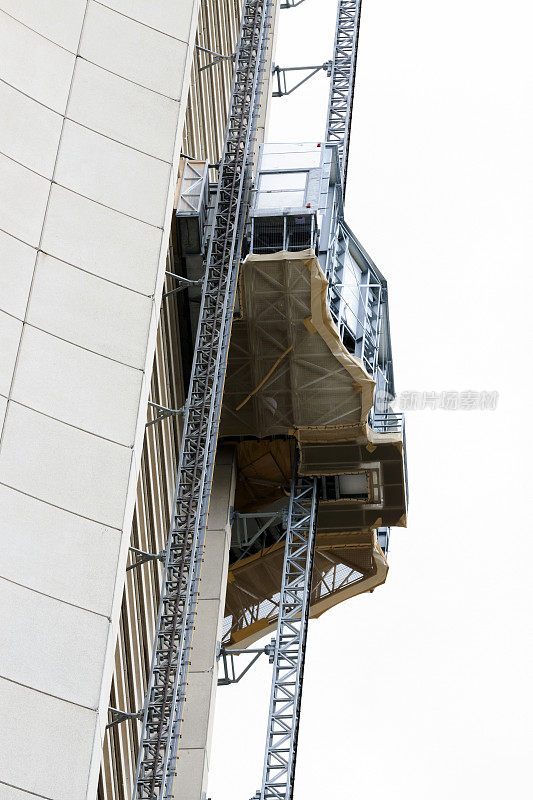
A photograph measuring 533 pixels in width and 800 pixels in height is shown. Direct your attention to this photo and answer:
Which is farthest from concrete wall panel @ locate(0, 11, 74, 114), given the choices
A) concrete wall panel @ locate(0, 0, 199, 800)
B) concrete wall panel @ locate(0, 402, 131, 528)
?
concrete wall panel @ locate(0, 402, 131, 528)

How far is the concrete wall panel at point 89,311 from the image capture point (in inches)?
1671

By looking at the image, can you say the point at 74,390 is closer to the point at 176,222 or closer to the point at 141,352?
the point at 141,352

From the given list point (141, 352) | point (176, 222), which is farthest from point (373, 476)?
point (141, 352)

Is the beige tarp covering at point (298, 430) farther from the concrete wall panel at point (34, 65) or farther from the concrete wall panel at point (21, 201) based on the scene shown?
the concrete wall panel at point (21, 201)

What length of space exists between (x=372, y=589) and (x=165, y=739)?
21.5 m

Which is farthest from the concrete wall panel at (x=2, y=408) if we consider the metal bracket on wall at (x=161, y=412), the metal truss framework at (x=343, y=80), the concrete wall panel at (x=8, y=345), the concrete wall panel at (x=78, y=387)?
the metal truss framework at (x=343, y=80)

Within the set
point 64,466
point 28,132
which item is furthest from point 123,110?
point 64,466

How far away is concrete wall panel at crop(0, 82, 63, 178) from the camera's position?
44219 millimetres

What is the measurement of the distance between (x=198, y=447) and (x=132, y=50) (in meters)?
13.6

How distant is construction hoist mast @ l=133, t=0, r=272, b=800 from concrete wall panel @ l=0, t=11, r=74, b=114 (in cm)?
815

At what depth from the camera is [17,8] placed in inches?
1866

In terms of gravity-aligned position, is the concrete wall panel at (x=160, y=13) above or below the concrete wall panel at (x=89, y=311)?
above

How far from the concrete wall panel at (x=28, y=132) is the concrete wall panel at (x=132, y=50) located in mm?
4140

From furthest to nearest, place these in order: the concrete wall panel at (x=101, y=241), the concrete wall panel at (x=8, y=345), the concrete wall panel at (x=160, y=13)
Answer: the concrete wall panel at (x=160, y=13) → the concrete wall panel at (x=101, y=241) → the concrete wall panel at (x=8, y=345)
